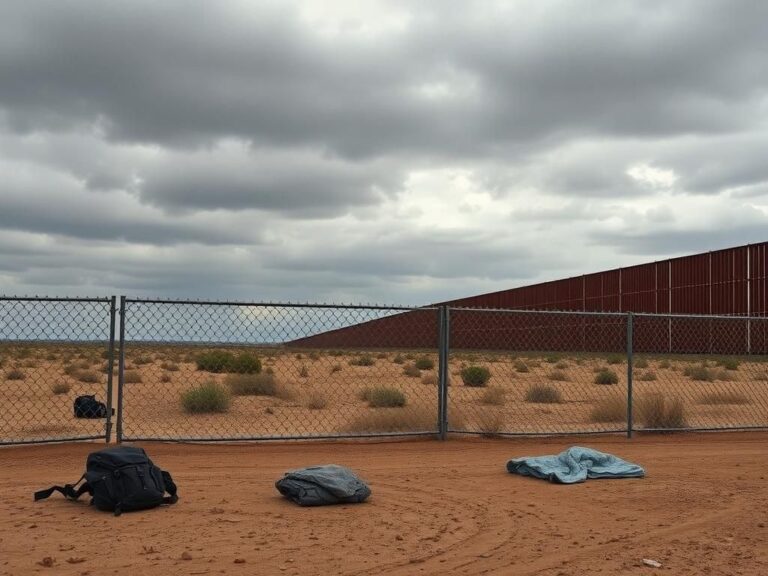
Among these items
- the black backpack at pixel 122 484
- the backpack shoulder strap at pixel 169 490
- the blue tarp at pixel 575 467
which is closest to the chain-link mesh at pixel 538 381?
the blue tarp at pixel 575 467

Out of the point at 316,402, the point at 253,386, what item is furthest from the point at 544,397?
the point at 253,386

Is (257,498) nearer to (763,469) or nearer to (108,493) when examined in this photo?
(108,493)

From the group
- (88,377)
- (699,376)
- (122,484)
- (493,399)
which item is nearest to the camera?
(122,484)

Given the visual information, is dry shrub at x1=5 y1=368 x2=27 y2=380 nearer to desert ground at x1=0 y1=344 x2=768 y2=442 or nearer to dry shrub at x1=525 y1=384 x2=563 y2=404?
desert ground at x1=0 y1=344 x2=768 y2=442

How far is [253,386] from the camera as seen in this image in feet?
64.3

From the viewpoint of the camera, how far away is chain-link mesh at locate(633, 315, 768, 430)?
47.8ft

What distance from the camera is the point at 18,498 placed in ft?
25.0

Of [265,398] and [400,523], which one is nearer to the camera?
[400,523]

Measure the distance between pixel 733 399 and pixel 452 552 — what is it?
54.9ft

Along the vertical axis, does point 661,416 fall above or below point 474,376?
below

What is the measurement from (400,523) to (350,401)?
1231 centimetres

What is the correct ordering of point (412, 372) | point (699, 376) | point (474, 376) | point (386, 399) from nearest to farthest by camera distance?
point (386, 399), point (474, 376), point (699, 376), point (412, 372)

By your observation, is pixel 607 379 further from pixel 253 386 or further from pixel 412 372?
pixel 253 386

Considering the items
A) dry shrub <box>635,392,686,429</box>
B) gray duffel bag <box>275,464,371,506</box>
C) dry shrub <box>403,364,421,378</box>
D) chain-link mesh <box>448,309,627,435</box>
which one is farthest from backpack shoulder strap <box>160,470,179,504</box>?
dry shrub <box>403,364,421,378</box>
